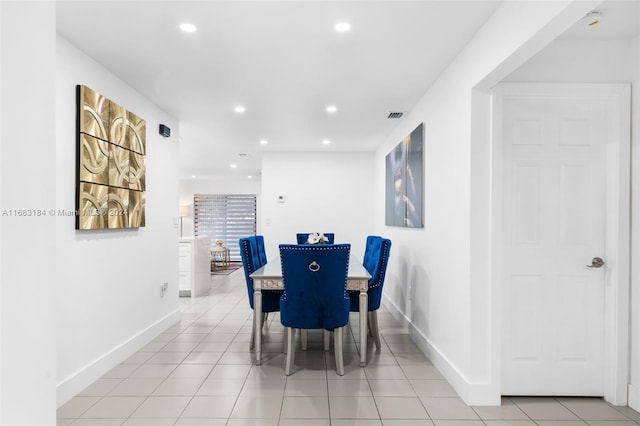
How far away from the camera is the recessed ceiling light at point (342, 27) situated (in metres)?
2.29

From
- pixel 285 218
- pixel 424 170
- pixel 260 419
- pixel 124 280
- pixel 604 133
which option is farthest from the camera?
pixel 285 218

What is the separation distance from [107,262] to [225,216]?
7.86m

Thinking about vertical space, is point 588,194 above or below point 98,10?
below

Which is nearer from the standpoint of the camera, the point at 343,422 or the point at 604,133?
the point at 343,422

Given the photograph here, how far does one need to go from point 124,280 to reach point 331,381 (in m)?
2.00

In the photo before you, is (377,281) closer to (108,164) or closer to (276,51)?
(276,51)

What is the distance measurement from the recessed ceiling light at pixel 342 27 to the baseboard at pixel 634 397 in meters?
3.02

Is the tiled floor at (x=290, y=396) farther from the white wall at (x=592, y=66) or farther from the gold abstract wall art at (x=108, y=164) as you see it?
the gold abstract wall art at (x=108, y=164)

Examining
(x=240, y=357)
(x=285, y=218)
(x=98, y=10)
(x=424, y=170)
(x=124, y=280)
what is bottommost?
(x=240, y=357)

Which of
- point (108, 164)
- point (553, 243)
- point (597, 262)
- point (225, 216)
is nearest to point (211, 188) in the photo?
point (225, 216)

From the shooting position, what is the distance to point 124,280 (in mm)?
3258

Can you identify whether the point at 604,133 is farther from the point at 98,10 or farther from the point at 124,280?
the point at 124,280

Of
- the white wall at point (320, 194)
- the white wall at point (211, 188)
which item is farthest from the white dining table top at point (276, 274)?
the white wall at point (211, 188)

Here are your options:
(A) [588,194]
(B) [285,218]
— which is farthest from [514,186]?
(B) [285,218]
